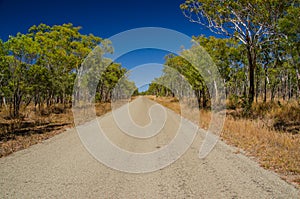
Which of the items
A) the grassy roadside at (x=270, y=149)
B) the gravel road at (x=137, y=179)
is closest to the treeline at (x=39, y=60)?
the gravel road at (x=137, y=179)

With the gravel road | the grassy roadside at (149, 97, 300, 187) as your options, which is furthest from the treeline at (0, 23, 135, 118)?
the grassy roadside at (149, 97, 300, 187)

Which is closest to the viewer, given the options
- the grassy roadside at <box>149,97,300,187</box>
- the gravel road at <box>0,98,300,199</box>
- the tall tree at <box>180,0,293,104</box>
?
the gravel road at <box>0,98,300,199</box>

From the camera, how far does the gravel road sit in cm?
414

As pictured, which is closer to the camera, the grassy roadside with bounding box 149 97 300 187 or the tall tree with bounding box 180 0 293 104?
the grassy roadside with bounding box 149 97 300 187

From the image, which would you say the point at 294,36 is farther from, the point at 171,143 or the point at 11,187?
the point at 11,187

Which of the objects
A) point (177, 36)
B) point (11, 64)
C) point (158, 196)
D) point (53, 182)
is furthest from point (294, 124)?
point (11, 64)

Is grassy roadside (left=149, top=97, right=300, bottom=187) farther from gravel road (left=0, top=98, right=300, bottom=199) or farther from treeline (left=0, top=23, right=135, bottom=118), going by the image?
treeline (left=0, top=23, right=135, bottom=118)

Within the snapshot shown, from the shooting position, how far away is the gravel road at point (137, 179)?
13.6 ft

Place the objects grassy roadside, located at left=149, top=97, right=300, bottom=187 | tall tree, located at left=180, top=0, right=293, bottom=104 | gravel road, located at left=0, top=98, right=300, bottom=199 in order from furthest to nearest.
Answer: tall tree, located at left=180, top=0, right=293, bottom=104 < grassy roadside, located at left=149, top=97, right=300, bottom=187 < gravel road, located at left=0, top=98, right=300, bottom=199

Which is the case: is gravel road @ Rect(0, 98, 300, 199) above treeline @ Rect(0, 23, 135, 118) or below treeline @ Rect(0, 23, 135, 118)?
below

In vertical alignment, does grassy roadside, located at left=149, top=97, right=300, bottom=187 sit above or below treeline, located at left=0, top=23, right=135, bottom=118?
below

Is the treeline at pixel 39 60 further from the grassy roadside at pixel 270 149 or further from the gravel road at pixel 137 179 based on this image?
the grassy roadside at pixel 270 149

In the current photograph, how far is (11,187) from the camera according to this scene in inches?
175

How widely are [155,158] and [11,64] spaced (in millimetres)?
15147
